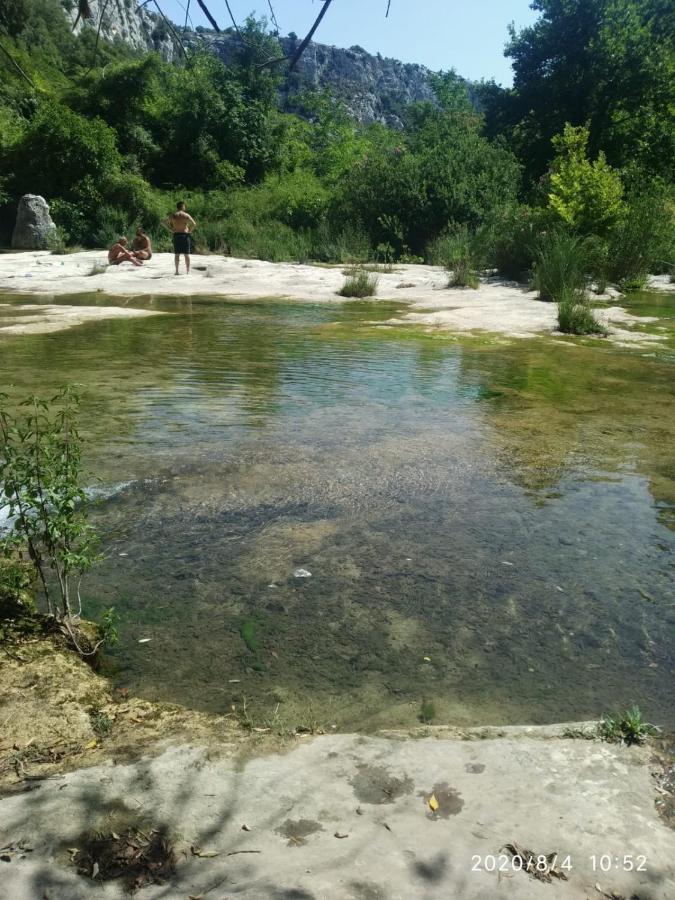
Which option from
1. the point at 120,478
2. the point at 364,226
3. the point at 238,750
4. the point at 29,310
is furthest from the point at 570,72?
the point at 238,750

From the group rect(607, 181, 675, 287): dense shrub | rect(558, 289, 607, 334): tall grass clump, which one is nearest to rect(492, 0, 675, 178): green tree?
rect(607, 181, 675, 287): dense shrub

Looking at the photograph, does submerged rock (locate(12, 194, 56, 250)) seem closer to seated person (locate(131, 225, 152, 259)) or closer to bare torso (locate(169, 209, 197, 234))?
seated person (locate(131, 225, 152, 259))

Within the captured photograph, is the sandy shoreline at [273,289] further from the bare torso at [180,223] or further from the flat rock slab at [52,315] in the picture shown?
the bare torso at [180,223]

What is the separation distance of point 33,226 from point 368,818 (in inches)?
916

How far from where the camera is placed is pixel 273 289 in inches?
Answer: 601

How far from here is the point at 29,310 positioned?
11383mm

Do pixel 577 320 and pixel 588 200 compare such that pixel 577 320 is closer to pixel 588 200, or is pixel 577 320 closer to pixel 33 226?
pixel 588 200

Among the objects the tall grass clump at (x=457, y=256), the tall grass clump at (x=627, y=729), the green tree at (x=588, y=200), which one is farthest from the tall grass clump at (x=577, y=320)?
the tall grass clump at (x=627, y=729)

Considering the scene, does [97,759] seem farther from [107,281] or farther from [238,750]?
[107,281]

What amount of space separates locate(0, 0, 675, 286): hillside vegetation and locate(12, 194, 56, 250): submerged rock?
2.00 ft

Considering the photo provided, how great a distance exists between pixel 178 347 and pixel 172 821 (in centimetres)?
748

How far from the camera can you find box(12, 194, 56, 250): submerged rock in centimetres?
2191

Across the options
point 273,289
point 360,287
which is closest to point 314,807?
point 360,287

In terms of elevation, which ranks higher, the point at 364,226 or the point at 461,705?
the point at 364,226
